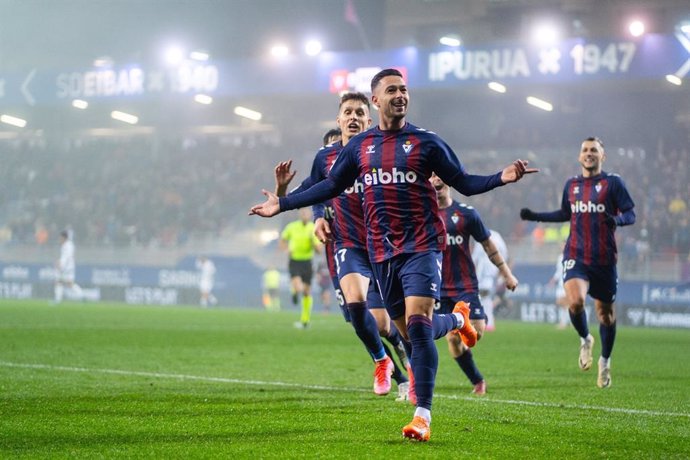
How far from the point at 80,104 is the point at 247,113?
689 cm

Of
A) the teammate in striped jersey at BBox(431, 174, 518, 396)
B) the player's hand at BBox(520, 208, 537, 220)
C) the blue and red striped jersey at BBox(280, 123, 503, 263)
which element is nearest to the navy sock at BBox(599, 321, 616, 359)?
the player's hand at BBox(520, 208, 537, 220)

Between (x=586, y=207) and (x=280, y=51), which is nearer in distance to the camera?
(x=586, y=207)

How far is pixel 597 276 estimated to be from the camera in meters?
11.3

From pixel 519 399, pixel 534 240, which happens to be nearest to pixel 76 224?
pixel 534 240

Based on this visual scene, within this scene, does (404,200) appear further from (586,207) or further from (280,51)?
(280,51)

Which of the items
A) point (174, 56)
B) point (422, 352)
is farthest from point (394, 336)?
point (174, 56)

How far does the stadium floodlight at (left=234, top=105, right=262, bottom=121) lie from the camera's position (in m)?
45.5

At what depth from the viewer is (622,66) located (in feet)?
107

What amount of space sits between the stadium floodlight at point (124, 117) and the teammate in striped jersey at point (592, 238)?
3772 centimetres

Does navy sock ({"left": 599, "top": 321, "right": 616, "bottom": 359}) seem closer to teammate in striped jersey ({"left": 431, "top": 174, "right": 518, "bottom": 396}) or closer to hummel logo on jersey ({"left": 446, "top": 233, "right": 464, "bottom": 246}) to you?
teammate in striped jersey ({"left": 431, "top": 174, "right": 518, "bottom": 396})

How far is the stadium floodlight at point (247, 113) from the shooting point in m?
45.5

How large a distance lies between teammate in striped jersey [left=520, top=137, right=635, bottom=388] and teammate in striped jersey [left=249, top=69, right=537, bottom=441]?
4381mm

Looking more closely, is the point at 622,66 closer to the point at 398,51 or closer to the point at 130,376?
the point at 398,51

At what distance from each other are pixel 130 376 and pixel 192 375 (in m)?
0.67
